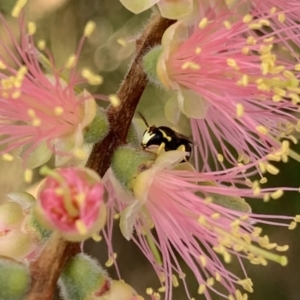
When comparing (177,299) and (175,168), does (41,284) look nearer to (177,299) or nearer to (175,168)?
(175,168)

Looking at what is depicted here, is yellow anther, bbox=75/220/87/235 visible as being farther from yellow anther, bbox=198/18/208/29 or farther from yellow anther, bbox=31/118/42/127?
yellow anther, bbox=198/18/208/29

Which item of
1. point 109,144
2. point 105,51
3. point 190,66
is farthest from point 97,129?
point 105,51

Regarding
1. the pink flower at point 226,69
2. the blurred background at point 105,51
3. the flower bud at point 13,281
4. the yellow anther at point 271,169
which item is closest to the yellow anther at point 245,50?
the pink flower at point 226,69

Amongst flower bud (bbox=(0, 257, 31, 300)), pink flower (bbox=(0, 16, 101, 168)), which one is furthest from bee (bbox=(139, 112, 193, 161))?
flower bud (bbox=(0, 257, 31, 300))

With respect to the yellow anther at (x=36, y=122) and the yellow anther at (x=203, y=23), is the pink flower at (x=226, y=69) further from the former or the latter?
the yellow anther at (x=36, y=122)

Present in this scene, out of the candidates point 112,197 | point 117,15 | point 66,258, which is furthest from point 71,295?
point 117,15

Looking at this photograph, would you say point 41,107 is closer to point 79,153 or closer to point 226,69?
point 79,153
